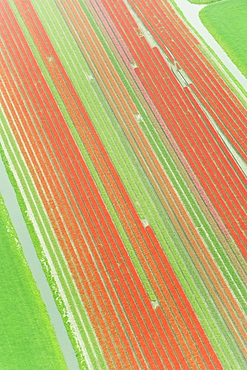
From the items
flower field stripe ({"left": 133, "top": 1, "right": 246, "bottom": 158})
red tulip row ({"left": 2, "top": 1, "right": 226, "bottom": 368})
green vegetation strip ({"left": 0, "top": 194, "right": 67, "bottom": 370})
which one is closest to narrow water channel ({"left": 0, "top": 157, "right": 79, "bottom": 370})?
green vegetation strip ({"left": 0, "top": 194, "right": 67, "bottom": 370})

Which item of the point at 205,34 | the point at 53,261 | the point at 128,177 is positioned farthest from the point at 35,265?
the point at 205,34

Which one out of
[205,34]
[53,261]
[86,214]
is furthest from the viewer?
[205,34]

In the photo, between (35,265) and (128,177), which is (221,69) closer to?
(128,177)

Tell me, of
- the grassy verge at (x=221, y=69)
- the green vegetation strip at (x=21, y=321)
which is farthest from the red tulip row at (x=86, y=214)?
the grassy verge at (x=221, y=69)

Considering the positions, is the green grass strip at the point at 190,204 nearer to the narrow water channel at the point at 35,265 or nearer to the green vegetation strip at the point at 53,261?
the green vegetation strip at the point at 53,261

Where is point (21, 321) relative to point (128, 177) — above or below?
below

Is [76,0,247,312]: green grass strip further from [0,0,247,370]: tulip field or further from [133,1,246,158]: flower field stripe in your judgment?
[133,1,246,158]: flower field stripe
